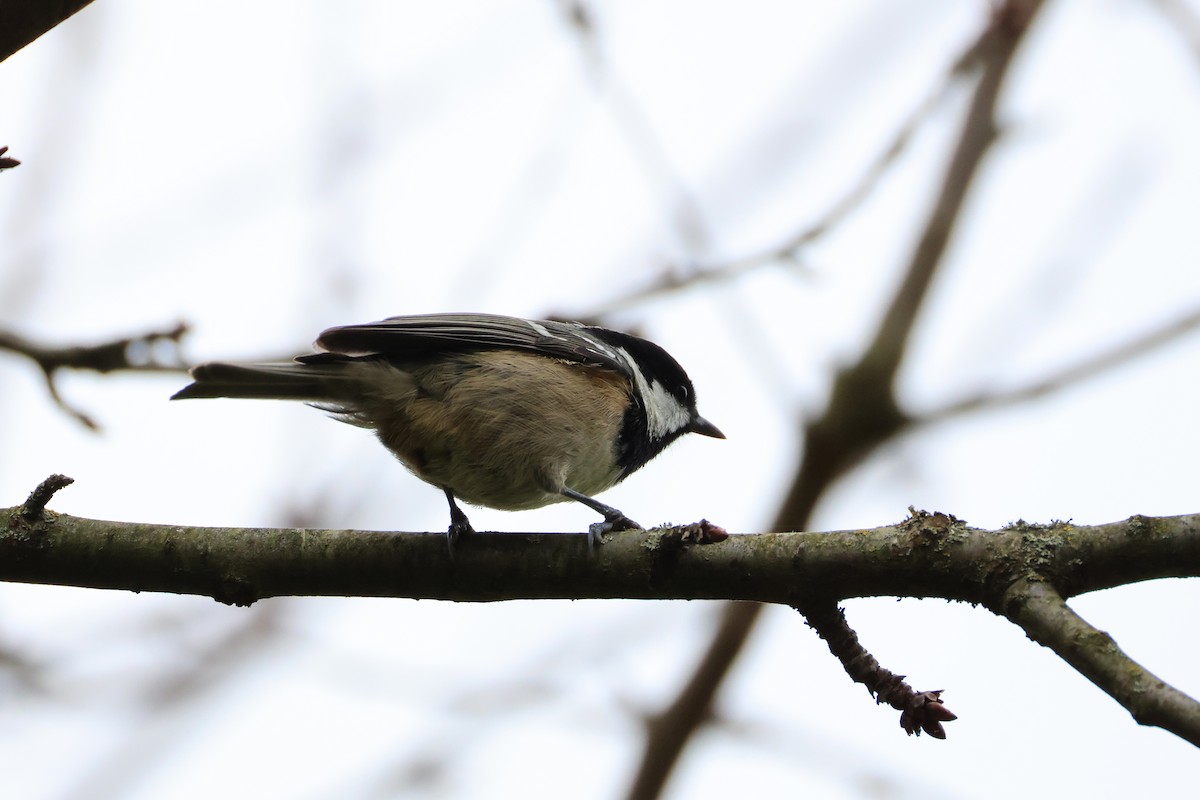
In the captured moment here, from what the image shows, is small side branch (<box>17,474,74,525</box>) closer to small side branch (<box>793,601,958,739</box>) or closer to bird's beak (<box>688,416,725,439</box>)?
small side branch (<box>793,601,958,739</box>)

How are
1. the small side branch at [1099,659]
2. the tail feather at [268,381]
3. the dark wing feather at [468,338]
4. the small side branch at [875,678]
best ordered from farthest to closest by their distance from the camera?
the dark wing feather at [468,338] → the tail feather at [268,381] → the small side branch at [875,678] → the small side branch at [1099,659]

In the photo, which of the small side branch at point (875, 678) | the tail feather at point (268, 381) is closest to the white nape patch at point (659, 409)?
the tail feather at point (268, 381)

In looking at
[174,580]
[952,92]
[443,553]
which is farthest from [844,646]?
[952,92]

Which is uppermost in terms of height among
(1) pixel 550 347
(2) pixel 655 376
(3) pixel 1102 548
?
(3) pixel 1102 548

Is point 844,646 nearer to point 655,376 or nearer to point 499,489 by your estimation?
point 499,489

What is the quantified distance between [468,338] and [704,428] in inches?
63.5

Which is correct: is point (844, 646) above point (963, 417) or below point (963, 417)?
above

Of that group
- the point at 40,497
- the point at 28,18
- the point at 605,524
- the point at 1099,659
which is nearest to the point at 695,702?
the point at 605,524

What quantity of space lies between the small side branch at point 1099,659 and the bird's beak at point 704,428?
3036 millimetres

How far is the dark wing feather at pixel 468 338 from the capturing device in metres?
3.98

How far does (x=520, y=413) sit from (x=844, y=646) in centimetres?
181

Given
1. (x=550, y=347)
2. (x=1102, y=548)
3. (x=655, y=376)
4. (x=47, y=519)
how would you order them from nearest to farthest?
1. (x=1102, y=548)
2. (x=47, y=519)
3. (x=550, y=347)
4. (x=655, y=376)

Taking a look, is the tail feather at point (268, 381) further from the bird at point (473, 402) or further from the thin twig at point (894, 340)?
the thin twig at point (894, 340)

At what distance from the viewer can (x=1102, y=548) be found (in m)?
2.40
